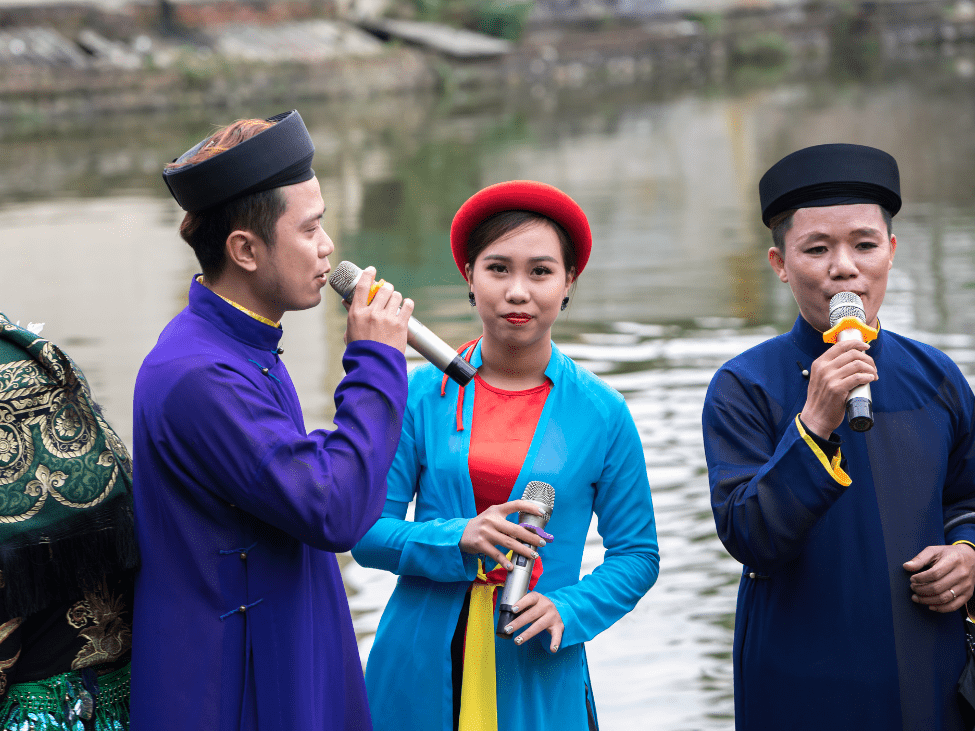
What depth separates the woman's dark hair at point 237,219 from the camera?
6.38 feet

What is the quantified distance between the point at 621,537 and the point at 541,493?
267mm

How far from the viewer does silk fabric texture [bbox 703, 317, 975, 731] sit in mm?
2109

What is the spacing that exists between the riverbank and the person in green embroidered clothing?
847 inches

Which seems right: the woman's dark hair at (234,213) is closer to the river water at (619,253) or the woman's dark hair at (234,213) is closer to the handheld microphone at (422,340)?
the handheld microphone at (422,340)

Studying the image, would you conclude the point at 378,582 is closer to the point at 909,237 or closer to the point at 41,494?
the point at 41,494

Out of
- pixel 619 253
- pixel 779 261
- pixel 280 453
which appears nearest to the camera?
pixel 280 453

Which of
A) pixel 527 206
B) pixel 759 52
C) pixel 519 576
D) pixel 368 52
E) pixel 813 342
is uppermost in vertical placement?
pixel 759 52

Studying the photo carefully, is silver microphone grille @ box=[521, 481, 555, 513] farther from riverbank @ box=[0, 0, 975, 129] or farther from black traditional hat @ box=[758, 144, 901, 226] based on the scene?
riverbank @ box=[0, 0, 975, 129]

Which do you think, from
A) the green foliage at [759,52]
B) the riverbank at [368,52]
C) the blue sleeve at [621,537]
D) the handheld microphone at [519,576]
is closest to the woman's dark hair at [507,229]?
the blue sleeve at [621,537]

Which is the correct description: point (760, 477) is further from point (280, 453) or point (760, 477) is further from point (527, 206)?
point (280, 453)

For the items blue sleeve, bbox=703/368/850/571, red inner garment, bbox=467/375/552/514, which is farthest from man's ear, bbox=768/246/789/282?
red inner garment, bbox=467/375/552/514

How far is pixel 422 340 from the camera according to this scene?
211 cm

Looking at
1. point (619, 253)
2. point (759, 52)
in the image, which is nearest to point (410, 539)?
point (619, 253)

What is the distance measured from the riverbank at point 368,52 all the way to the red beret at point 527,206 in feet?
69.7
